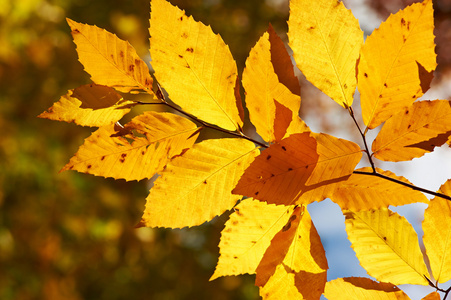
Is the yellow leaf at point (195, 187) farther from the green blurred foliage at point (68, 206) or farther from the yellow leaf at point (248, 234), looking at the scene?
the green blurred foliage at point (68, 206)

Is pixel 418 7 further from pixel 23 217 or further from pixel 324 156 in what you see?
pixel 23 217

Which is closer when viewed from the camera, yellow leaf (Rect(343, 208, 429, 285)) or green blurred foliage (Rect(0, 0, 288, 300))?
yellow leaf (Rect(343, 208, 429, 285))

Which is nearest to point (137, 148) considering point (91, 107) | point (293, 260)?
point (91, 107)

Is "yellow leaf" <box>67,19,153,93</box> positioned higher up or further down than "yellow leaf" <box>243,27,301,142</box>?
further down

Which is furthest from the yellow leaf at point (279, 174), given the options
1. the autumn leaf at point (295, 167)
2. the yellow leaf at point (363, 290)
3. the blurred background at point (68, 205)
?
the blurred background at point (68, 205)

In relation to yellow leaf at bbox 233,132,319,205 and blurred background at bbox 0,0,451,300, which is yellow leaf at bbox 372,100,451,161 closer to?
yellow leaf at bbox 233,132,319,205

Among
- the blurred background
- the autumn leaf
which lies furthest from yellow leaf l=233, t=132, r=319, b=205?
the blurred background

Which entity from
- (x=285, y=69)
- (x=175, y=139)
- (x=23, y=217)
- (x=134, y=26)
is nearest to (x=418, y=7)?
(x=285, y=69)
